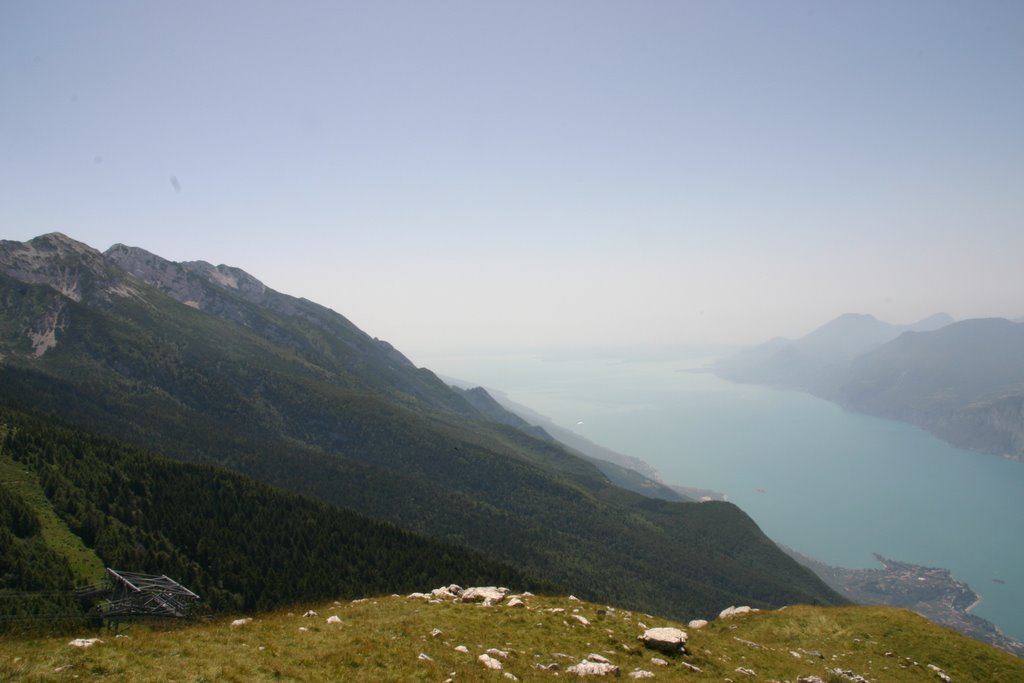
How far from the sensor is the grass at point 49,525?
7194 cm

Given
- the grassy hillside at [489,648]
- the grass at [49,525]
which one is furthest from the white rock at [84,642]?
the grass at [49,525]

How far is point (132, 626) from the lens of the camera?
122 feet

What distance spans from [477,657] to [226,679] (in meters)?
11.9

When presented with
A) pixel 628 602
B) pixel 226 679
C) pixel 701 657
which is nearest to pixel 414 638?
pixel 226 679

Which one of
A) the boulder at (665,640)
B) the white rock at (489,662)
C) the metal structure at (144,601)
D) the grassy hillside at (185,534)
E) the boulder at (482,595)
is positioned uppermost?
the white rock at (489,662)

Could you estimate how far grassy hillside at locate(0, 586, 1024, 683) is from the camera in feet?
72.6

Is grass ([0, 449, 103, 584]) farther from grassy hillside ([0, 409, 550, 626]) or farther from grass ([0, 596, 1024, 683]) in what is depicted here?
grass ([0, 596, 1024, 683])

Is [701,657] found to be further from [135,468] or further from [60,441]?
[60,441]

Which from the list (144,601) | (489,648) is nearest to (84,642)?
(144,601)

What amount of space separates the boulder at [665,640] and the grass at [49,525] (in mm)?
74680

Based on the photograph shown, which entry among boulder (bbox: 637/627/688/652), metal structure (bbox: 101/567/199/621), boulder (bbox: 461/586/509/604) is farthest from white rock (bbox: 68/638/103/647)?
boulder (bbox: 637/627/688/652)

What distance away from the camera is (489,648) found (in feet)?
91.6

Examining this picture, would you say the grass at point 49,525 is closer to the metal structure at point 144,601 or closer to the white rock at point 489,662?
the metal structure at point 144,601

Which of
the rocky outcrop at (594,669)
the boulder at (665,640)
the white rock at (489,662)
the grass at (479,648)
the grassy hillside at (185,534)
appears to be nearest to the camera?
the grass at (479,648)
